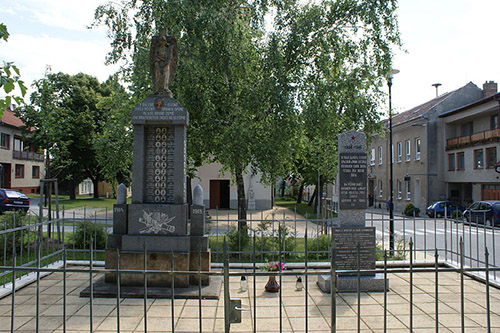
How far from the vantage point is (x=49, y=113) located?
1330 cm

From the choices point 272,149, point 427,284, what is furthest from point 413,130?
point 427,284

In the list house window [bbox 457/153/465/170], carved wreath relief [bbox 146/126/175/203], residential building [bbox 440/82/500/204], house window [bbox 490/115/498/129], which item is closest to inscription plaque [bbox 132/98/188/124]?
carved wreath relief [bbox 146/126/175/203]

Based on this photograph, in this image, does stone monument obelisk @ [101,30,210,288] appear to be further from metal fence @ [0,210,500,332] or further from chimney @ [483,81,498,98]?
chimney @ [483,81,498,98]

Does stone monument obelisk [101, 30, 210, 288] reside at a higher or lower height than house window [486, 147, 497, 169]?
lower

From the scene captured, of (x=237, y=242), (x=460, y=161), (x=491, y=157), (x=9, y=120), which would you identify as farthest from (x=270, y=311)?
(x=9, y=120)

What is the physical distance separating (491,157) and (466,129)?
5.18 metres

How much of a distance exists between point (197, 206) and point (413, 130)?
32210 millimetres

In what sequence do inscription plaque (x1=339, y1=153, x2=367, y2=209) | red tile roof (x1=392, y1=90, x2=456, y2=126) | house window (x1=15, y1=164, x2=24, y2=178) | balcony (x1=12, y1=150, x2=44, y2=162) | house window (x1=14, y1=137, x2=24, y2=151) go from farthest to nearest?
house window (x1=15, y1=164, x2=24, y2=178)
house window (x1=14, y1=137, x2=24, y2=151)
balcony (x1=12, y1=150, x2=44, y2=162)
red tile roof (x1=392, y1=90, x2=456, y2=126)
inscription plaque (x1=339, y1=153, x2=367, y2=209)

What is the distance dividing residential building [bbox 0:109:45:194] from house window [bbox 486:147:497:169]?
3957 cm

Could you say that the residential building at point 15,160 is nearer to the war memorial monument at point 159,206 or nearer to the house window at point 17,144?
the house window at point 17,144

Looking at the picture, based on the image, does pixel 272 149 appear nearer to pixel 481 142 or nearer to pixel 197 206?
pixel 197 206

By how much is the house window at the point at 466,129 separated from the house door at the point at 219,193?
65.9ft

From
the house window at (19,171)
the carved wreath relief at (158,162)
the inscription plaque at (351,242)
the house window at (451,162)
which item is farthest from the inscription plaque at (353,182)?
the house window at (19,171)

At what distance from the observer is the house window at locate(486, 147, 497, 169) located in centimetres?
2875
